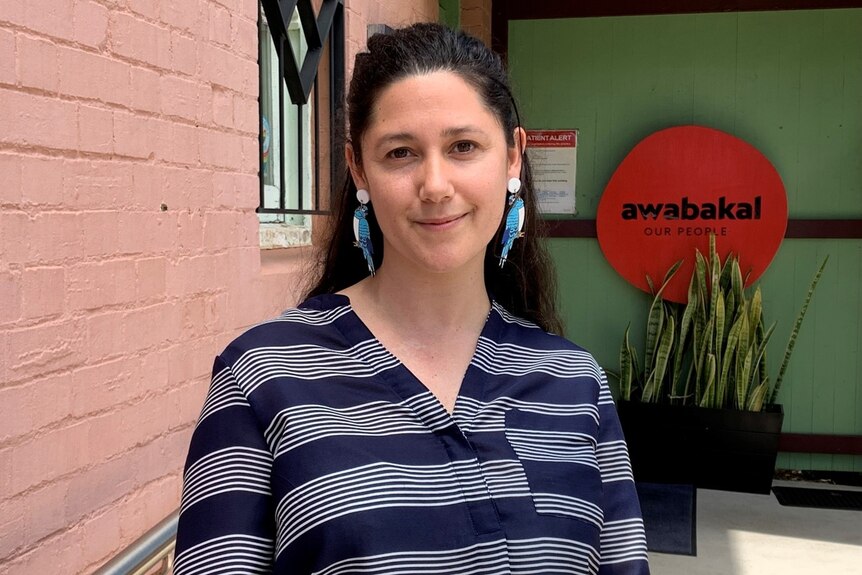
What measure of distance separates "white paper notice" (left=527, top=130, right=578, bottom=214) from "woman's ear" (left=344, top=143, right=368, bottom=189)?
379 cm

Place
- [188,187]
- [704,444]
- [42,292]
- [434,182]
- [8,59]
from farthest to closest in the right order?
[704,444]
[188,187]
[42,292]
[8,59]
[434,182]

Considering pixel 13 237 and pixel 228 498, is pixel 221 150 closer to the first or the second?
pixel 13 237

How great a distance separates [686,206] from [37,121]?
390cm

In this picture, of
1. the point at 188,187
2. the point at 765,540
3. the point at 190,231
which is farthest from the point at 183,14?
the point at 765,540

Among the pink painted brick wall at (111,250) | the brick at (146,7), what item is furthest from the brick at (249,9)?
the brick at (146,7)

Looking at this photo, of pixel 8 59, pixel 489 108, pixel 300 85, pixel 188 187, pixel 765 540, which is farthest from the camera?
pixel 765 540

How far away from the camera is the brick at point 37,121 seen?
1677 millimetres

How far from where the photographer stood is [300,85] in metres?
3.15

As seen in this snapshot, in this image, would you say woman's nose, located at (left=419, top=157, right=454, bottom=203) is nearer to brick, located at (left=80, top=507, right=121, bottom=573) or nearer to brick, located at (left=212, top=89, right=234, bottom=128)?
brick, located at (left=80, top=507, right=121, bottom=573)

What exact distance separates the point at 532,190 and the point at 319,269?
396 mm

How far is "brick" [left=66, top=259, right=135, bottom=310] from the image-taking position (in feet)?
6.17

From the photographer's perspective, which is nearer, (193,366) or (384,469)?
(384,469)

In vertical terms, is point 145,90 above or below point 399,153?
above

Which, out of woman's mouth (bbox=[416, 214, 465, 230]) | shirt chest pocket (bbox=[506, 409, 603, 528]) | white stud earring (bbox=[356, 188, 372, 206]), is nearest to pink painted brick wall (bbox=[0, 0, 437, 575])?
white stud earring (bbox=[356, 188, 372, 206])
